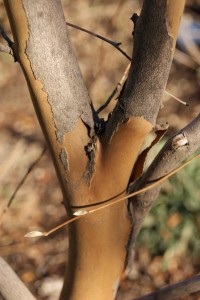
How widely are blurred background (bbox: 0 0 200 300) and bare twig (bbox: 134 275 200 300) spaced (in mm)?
1319

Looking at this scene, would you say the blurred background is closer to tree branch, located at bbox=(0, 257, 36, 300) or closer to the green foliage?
the green foliage

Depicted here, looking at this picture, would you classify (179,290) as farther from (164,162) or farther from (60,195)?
(60,195)

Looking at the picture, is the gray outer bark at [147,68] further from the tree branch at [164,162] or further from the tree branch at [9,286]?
the tree branch at [9,286]

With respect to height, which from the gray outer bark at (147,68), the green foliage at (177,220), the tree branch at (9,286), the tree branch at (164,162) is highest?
the gray outer bark at (147,68)

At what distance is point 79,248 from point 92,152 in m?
0.26

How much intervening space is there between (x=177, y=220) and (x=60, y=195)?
0.78 m

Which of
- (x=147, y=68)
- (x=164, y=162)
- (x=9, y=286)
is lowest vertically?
(x=9, y=286)

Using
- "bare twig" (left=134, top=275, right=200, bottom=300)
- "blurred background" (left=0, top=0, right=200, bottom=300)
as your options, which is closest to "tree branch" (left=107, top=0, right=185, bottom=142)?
"bare twig" (left=134, top=275, right=200, bottom=300)

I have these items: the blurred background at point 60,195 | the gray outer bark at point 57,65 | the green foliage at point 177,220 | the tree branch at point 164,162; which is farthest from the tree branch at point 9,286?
the green foliage at point 177,220

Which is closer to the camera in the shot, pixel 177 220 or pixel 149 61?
pixel 149 61

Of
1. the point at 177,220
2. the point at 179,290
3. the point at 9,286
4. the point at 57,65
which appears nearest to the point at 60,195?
the point at 177,220

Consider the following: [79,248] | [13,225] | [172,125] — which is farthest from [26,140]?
[79,248]

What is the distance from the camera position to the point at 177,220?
9.09 feet

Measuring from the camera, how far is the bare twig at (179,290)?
126 centimetres
